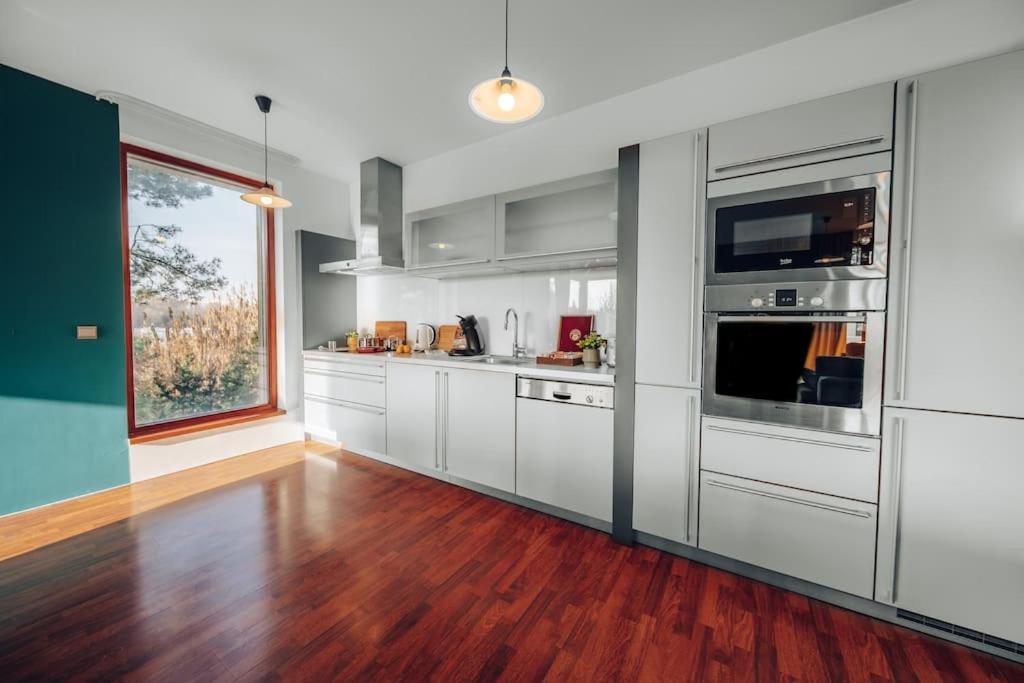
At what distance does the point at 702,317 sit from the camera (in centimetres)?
191

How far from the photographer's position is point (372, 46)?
2125 mm

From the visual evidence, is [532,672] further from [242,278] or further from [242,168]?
[242,168]

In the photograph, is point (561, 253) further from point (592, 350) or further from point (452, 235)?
point (452, 235)

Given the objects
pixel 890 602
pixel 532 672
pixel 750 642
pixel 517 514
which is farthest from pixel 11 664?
pixel 890 602

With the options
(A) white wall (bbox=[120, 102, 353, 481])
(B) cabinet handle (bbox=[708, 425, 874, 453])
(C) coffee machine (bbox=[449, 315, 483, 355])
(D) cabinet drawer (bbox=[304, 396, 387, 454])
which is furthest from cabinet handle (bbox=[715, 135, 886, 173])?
(A) white wall (bbox=[120, 102, 353, 481])

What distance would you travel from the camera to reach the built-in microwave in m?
1.58

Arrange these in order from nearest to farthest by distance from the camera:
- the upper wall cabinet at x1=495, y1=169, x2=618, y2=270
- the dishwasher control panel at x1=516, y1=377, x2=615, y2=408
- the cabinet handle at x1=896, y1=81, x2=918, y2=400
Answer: the cabinet handle at x1=896, y1=81, x2=918, y2=400 < the dishwasher control panel at x1=516, y1=377, x2=615, y2=408 < the upper wall cabinet at x1=495, y1=169, x2=618, y2=270

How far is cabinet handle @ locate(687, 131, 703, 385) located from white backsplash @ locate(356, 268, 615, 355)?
0.81m

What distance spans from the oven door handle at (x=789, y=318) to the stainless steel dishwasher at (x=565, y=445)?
70 cm

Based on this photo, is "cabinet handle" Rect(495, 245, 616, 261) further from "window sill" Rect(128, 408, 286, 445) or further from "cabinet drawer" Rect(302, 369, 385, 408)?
"window sill" Rect(128, 408, 286, 445)

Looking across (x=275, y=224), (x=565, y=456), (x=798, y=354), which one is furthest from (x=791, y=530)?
(x=275, y=224)

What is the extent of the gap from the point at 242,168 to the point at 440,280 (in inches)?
75.2

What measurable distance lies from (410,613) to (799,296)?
2.13 m

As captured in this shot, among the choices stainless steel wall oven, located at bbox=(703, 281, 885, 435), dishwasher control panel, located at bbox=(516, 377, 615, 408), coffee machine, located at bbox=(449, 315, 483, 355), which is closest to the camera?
stainless steel wall oven, located at bbox=(703, 281, 885, 435)
